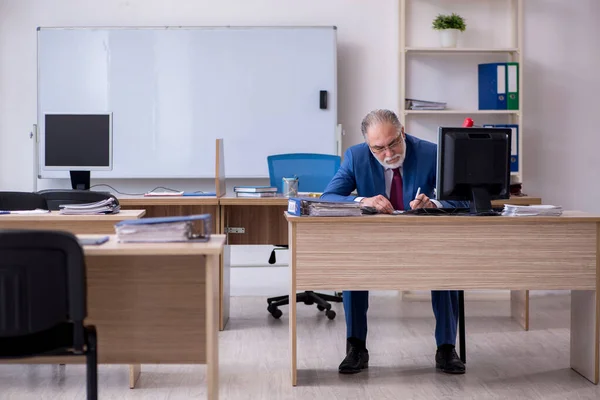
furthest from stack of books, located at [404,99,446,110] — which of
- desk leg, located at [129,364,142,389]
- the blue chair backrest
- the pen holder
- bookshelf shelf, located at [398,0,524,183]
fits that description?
desk leg, located at [129,364,142,389]

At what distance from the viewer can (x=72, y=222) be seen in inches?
139

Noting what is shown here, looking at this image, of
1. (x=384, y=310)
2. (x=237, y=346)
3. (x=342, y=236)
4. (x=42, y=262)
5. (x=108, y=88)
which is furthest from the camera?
(x=108, y=88)

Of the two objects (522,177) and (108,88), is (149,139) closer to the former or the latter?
(108,88)

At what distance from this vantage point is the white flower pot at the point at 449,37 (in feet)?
18.7

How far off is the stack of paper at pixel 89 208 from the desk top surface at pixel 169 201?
2.72 ft

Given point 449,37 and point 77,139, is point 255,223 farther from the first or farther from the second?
point 449,37

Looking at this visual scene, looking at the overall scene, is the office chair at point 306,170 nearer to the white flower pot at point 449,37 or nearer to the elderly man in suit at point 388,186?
the elderly man in suit at point 388,186

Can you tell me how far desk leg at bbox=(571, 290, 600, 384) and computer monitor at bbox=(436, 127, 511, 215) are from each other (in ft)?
1.97

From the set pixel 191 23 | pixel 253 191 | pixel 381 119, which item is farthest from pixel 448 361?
pixel 191 23

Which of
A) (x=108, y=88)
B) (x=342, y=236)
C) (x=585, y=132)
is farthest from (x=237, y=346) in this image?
(x=585, y=132)

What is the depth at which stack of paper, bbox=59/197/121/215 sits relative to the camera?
3.62 meters

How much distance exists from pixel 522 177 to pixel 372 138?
266 cm

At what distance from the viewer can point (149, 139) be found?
5.78 m

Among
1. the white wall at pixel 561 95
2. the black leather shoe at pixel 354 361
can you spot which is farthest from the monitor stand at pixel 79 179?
the white wall at pixel 561 95
